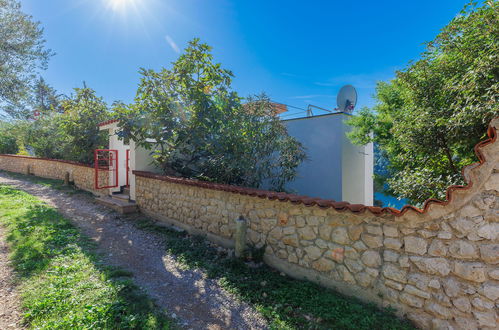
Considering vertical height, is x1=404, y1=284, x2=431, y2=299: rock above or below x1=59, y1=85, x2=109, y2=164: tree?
below

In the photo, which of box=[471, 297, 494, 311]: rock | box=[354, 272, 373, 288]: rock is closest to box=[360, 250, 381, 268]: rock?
box=[354, 272, 373, 288]: rock

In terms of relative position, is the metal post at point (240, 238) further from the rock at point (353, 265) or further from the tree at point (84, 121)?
the tree at point (84, 121)

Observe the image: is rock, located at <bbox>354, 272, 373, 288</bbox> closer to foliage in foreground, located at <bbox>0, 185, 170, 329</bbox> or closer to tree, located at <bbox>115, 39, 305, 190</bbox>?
foliage in foreground, located at <bbox>0, 185, 170, 329</bbox>

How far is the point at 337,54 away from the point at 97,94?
12775 millimetres

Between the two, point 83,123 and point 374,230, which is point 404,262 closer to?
point 374,230

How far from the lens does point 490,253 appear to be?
7.43 ft

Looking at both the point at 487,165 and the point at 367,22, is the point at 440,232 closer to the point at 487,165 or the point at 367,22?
the point at 487,165

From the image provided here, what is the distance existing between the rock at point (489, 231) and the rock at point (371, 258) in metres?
1.07

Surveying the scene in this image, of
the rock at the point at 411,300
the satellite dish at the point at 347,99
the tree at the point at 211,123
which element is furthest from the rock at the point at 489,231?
the satellite dish at the point at 347,99

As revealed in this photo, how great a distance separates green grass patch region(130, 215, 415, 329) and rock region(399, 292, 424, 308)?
0.74ft

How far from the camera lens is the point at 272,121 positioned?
21.0 ft

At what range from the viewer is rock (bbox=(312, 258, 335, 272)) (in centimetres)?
346

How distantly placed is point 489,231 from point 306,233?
2108mm

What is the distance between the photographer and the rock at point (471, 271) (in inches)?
91.2
